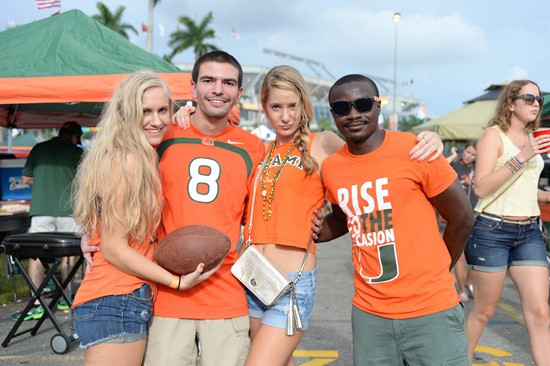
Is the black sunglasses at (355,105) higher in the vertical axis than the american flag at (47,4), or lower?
lower

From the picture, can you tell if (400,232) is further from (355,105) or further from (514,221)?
(514,221)

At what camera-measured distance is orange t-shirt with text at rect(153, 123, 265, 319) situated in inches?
105

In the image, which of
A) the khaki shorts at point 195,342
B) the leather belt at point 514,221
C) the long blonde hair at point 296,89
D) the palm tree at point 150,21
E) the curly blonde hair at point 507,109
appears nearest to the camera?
the khaki shorts at point 195,342

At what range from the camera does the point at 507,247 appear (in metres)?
3.61

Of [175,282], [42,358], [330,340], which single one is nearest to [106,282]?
[175,282]

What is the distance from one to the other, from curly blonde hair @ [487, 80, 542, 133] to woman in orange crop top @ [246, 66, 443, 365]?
1467 mm

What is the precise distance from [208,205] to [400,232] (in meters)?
0.97

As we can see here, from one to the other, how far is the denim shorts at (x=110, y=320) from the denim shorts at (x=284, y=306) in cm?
61

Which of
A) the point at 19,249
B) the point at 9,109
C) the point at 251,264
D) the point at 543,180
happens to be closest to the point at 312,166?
the point at 251,264

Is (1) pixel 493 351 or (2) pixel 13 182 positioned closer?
(1) pixel 493 351

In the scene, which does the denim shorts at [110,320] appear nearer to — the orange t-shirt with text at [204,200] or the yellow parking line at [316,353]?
the orange t-shirt with text at [204,200]

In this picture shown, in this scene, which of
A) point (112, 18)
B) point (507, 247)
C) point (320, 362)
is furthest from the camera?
point (112, 18)

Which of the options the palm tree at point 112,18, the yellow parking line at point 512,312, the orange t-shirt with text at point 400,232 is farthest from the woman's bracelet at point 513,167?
the palm tree at point 112,18

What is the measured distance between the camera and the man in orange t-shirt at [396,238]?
2346mm
